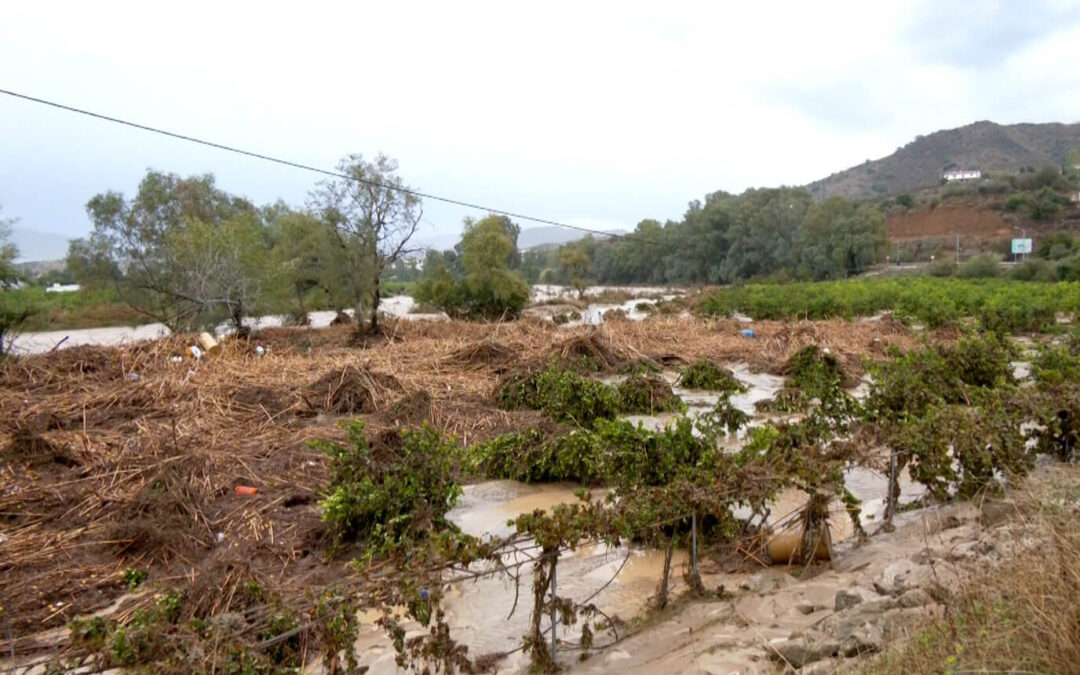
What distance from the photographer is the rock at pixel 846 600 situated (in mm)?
3790

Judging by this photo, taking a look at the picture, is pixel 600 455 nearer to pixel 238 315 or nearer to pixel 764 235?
pixel 238 315

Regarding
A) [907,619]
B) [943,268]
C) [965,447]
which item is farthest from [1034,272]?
[907,619]

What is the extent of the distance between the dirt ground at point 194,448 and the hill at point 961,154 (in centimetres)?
11535

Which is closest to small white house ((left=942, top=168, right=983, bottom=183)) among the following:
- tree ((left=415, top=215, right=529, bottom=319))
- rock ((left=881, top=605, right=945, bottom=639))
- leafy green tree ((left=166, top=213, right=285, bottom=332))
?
tree ((left=415, top=215, right=529, bottom=319))

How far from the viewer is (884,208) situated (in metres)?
74.0

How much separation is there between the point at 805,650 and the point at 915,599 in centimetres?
72

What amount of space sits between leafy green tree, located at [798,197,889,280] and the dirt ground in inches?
1448

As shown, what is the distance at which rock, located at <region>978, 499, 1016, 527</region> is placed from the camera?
4.90 m

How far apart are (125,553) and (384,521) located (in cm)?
222

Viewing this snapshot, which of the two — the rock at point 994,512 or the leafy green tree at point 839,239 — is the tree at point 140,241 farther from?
the leafy green tree at point 839,239

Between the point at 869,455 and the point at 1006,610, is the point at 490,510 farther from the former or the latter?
the point at 1006,610

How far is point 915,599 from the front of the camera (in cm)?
339

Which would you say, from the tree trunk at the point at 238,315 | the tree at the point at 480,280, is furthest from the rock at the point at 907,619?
the tree at the point at 480,280

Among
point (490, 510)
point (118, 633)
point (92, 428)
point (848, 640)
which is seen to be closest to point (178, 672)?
point (118, 633)
